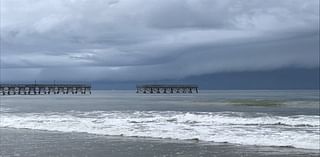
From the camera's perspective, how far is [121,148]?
17.0m

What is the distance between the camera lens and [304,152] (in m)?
16.2

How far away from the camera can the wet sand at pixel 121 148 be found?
15.6 metres

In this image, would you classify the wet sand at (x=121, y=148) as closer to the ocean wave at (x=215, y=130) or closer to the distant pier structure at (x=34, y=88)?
the ocean wave at (x=215, y=130)

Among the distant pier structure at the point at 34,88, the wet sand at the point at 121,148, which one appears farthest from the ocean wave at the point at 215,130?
the distant pier structure at the point at 34,88

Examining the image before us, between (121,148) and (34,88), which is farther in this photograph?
(34,88)

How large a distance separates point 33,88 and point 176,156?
114m

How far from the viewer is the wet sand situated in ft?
51.0

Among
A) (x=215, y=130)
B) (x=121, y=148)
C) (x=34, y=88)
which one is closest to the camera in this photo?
(x=121, y=148)

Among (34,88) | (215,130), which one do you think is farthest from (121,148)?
(34,88)

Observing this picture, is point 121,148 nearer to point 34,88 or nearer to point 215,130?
point 215,130

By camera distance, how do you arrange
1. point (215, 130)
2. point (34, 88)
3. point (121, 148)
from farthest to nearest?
point (34, 88), point (215, 130), point (121, 148)

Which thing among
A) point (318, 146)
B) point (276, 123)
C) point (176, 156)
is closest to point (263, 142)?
point (318, 146)

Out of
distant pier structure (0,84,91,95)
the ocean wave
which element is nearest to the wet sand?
the ocean wave

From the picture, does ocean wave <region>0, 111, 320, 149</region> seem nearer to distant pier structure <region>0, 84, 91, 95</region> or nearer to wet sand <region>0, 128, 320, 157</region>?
wet sand <region>0, 128, 320, 157</region>
